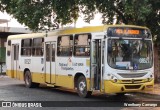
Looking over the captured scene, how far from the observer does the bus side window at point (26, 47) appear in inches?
836

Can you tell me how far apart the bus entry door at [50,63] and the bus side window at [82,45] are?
2.16 meters

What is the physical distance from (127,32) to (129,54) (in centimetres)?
86

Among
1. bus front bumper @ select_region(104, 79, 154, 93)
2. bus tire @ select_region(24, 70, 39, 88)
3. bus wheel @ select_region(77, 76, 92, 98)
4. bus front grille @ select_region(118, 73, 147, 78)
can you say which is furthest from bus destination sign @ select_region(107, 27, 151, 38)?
bus tire @ select_region(24, 70, 39, 88)

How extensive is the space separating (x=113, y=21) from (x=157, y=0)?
3023 mm

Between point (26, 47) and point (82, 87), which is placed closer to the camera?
point (82, 87)

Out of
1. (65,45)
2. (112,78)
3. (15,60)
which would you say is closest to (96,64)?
(112,78)

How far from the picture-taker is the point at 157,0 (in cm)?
1911

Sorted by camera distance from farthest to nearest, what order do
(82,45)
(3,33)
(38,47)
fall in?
(3,33) < (38,47) < (82,45)

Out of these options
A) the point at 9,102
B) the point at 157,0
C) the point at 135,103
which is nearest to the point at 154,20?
the point at 157,0

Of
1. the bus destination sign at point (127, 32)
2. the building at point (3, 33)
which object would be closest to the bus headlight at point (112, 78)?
the bus destination sign at point (127, 32)

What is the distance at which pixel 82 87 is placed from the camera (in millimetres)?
16250

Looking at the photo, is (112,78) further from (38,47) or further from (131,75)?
(38,47)

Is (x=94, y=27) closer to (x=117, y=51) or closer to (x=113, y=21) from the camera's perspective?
(x=117, y=51)

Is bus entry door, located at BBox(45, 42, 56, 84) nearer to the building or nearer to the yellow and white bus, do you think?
the yellow and white bus
